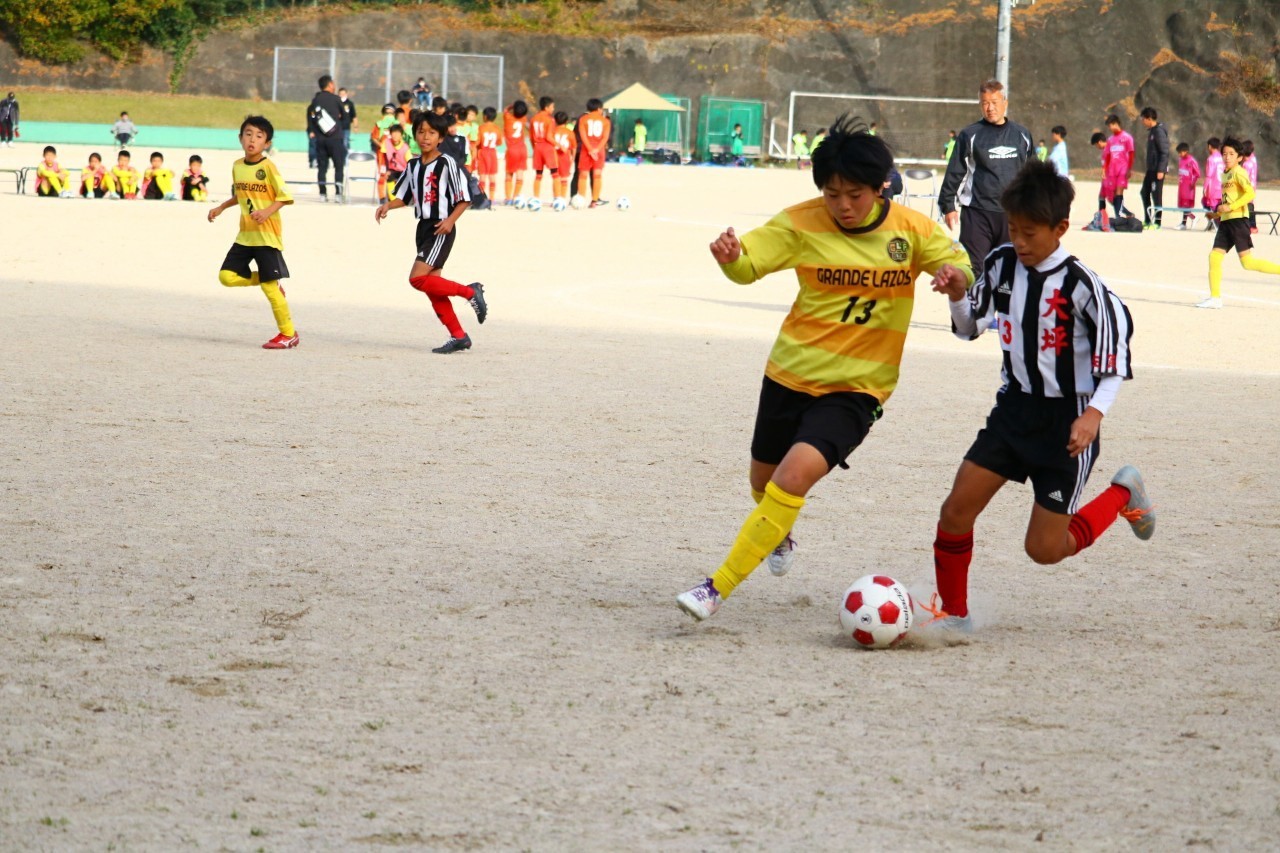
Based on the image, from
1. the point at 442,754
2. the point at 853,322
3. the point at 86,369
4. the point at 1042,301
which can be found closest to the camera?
the point at 442,754

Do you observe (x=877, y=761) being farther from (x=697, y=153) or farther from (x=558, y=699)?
(x=697, y=153)

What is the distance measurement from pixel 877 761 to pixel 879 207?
198cm

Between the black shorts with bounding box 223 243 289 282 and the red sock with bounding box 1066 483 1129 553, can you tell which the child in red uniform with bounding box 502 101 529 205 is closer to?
the black shorts with bounding box 223 243 289 282

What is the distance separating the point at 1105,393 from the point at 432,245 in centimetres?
721

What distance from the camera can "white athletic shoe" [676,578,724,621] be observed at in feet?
15.3

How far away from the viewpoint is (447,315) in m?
11.1

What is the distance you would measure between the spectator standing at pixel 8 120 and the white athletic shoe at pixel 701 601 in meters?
43.8

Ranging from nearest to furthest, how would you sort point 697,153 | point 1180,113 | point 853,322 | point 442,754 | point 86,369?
point 442,754
point 853,322
point 86,369
point 697,153
point 1180,113

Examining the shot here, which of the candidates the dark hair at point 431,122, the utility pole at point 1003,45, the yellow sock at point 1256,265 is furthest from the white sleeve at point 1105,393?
the utility pole at point 1003,45

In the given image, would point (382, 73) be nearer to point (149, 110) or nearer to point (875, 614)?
point (149, 110)

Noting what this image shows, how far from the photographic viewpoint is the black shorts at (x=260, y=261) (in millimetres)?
10883

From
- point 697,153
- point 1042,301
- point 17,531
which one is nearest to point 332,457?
point 17,531

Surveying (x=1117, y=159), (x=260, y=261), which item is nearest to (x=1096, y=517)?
(x=260, y=261)

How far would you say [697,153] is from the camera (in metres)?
54.5
